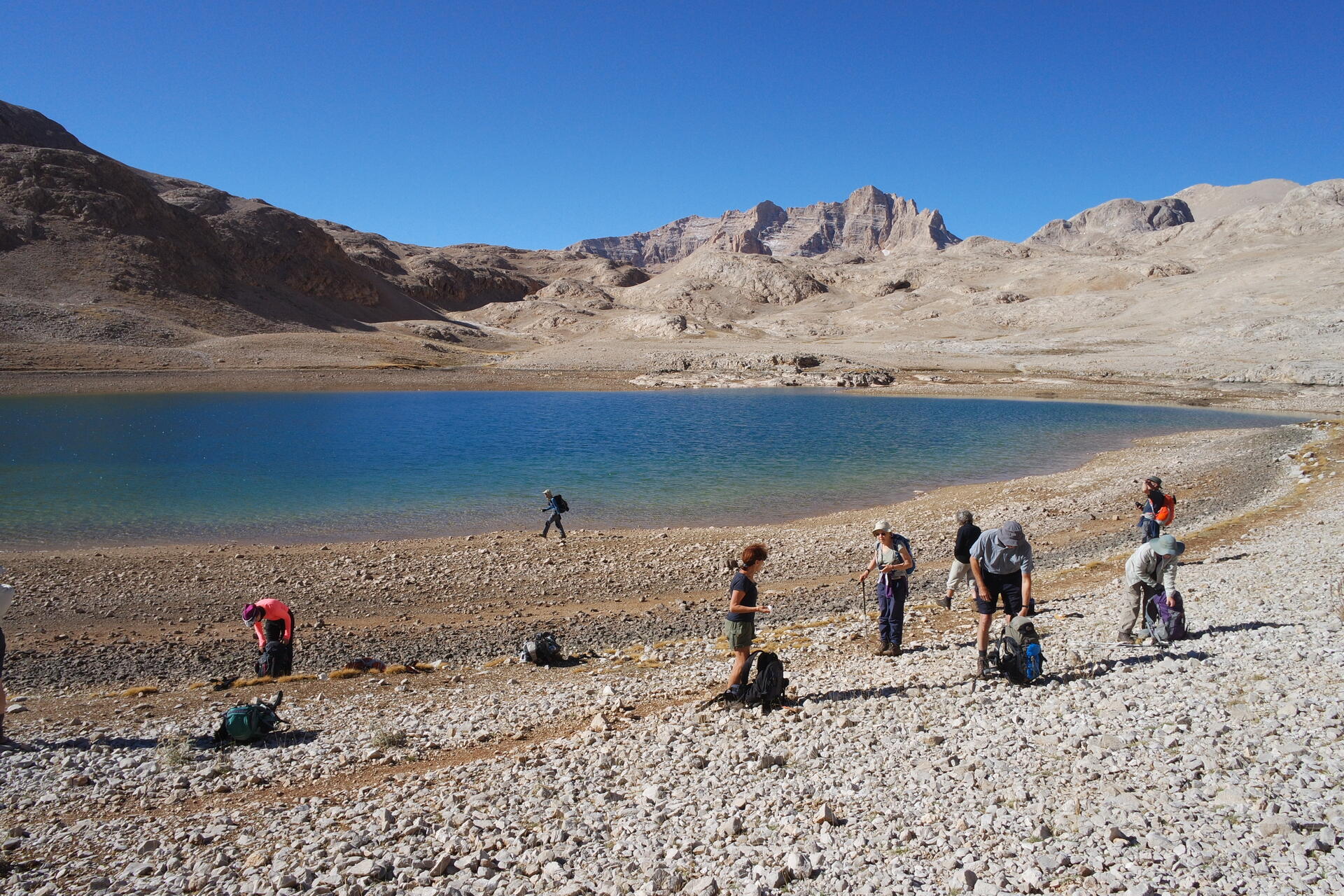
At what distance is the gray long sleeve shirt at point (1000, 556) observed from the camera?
8.21m

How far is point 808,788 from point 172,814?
17.1ft

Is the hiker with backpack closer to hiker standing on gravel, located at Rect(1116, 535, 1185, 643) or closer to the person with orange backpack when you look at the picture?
hiker standing on gravel, located at Rect(1116, 535, 1185, 643)

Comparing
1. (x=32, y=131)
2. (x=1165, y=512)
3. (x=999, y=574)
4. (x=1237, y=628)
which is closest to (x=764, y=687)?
(x=999, y=574)

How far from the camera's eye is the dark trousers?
9398 mm

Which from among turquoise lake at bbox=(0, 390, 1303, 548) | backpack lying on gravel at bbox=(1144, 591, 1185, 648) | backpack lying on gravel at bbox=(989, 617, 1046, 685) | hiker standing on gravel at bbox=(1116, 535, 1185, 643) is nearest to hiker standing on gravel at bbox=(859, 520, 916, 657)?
backpack lying on gravel at bbox=(989, 617, 1046, 685)

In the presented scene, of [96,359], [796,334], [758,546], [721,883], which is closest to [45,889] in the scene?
[721,883]

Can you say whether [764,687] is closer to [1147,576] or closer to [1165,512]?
[1147,576]

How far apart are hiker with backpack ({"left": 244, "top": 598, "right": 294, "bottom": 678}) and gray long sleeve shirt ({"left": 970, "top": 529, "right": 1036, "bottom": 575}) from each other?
29.0 feet

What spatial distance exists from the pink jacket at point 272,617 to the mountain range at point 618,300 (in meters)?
72.8

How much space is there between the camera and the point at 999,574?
27.4ft

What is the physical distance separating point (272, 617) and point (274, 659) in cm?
57

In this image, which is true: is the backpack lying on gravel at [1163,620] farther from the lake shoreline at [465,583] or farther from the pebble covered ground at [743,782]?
the lake shoreline at [465,583]

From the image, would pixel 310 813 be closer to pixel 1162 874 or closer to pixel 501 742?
pixel 501 742

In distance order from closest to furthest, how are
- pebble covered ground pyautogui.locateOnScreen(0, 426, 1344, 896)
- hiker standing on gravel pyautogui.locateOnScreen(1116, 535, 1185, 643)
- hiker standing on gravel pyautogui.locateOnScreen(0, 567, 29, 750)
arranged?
pebble covered ground pyautogui.locateOnScreen(0, 426, 1344, 896) < hiker standing on gravel pyautogui.locateOnScreen(0, 567, 29, 750) < hiker standing on gravel pyautogui.locateOnScreen(1116, 535, 1185, 643)
